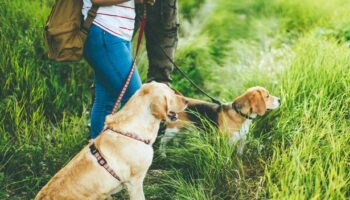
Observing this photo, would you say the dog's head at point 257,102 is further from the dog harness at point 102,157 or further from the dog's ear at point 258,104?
the dog harness at point 102,157

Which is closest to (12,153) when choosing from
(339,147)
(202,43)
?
(339,147)

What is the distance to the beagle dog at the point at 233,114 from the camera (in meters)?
4.81

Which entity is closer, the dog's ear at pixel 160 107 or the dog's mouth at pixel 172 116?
the dog's ear at pixel 160 107

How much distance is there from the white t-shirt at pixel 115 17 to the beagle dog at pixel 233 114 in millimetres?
1140

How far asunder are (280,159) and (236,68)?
260 centimetres

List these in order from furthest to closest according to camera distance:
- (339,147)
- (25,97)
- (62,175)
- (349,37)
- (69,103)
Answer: (349,37) → (69,103) → (25,97) → (339,147) → (62,175)

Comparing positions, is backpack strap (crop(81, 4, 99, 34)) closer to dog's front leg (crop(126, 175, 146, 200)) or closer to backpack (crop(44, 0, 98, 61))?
backpack (crop(44, 0, 98, 61))

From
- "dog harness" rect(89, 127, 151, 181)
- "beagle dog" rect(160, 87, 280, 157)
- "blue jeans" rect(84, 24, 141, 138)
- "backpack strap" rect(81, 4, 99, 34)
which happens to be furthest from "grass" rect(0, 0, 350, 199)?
"backpack strap" rect(81, 4, 99, 34)

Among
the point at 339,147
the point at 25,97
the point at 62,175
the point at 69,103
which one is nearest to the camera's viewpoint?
the point at 62,175

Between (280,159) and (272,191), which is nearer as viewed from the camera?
(272,191)

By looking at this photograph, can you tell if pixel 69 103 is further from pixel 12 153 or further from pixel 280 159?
pixel 280 159

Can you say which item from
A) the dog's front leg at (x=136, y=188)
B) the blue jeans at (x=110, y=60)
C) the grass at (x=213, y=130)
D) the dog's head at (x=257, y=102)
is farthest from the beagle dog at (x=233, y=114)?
the dog's front leg at (x=136, y=188)

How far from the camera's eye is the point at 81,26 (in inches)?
157

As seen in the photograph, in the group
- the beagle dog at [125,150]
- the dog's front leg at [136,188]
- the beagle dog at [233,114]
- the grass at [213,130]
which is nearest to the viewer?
the beagle dog at [125,150]
